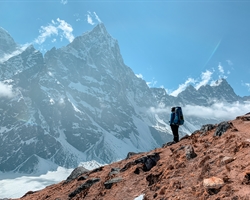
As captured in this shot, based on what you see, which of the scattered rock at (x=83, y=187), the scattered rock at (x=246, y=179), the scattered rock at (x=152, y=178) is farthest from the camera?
the scattered rock at (x=83, y=187)

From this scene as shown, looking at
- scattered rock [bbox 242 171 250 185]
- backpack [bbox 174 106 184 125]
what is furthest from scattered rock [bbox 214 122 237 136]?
scattered rock [bbox 242 171 250 185]

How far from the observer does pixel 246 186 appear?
26.2 ft

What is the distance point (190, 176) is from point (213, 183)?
1.71 metres

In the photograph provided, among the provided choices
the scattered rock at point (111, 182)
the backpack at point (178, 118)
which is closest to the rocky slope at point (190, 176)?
the scattered rock at point (111, 182)

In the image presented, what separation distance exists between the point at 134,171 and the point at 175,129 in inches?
281

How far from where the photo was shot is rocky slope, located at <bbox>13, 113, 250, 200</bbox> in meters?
8.52

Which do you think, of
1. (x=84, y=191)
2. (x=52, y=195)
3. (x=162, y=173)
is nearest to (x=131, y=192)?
(x=162, y=173)

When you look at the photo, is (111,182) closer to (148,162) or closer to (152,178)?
(148,162)

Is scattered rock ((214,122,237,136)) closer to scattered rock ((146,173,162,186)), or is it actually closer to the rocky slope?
the rocky slope

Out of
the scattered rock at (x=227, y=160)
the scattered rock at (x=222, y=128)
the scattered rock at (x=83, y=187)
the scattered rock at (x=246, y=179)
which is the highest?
the scattered rock at (x=222, y=128)

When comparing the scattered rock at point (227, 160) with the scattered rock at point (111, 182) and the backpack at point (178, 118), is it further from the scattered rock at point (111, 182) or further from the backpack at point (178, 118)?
the backpack at point (178, 118)

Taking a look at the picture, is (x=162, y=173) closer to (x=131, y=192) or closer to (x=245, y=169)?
(x=131, y=192)

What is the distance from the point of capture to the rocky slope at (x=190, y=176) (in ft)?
27.9

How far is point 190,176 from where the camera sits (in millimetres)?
10234
